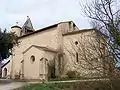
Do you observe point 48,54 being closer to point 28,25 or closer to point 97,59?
point 28,25

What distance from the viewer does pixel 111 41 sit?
8.31m

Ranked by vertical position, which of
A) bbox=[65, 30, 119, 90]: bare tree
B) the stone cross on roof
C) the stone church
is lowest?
bbox=[65, 30, 119, 90]: bare tree

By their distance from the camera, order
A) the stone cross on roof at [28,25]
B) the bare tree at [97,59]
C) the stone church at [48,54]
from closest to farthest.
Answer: the bare tree at [97,59] → the stone church at [48,54] → the stone cross on roof at [28,25]

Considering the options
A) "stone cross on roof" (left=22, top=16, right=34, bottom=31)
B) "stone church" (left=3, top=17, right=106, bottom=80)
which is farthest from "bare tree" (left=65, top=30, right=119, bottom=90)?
"stone cross on roof" (left=22, top=16, right=34, bottom=31)

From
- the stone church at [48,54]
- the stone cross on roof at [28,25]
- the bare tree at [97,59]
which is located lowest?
the bare tree at [97,59]

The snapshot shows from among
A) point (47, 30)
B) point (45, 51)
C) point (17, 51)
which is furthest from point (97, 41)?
point (17, 51)

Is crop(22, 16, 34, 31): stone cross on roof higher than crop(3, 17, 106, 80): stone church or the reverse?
higher

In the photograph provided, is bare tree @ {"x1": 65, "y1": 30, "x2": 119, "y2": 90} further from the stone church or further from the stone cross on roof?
the stone cross on roof

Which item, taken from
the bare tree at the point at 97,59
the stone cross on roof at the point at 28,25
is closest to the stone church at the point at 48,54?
the stone cross on roof at the point at 28,25

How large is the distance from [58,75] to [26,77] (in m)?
5.35

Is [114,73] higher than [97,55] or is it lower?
lower

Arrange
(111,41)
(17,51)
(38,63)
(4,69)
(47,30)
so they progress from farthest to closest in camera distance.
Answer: (4,69)
(17,51)
(47,30)
(38,63)
(111,41)

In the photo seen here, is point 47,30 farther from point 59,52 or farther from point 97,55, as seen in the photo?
point 97,55

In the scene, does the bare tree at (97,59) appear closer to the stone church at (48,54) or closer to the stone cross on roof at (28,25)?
the stone church at (48,54)
